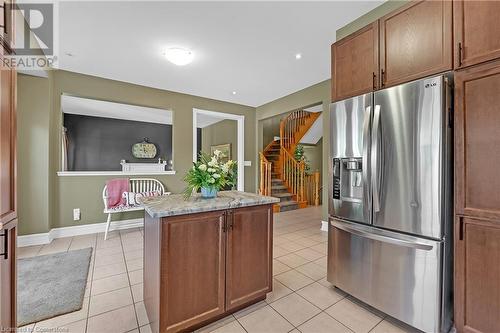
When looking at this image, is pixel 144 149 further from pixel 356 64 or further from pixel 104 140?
pixel 356 64

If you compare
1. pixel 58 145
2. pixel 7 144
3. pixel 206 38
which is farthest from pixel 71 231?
pixel 206 38

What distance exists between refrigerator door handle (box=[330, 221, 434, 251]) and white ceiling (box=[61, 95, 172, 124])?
477 centimetres

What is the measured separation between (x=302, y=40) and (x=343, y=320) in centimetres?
294

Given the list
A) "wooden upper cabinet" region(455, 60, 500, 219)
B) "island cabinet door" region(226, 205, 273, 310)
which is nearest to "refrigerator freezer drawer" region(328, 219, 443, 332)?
"wooden upper cabinet" region(455, 60, 500, 219)

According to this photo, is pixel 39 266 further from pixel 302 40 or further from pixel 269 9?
pixel 302 40

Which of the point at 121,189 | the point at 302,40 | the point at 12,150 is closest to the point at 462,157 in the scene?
the point at 302,40

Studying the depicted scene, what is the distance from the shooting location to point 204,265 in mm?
1582

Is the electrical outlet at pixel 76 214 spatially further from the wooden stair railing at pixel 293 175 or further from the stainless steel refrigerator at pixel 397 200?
the wooden stair railing at pixel 293 175

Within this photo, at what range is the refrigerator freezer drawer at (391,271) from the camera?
1.46 meters

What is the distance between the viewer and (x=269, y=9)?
2.22 m

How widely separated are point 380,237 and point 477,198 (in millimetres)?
625

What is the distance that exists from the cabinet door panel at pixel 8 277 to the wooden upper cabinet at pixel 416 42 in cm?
265

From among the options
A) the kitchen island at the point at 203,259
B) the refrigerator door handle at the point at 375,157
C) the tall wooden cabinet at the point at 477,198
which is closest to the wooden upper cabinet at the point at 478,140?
the tall wooden cabinet at the point at 477,198

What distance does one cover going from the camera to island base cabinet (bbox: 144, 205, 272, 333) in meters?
1.44
